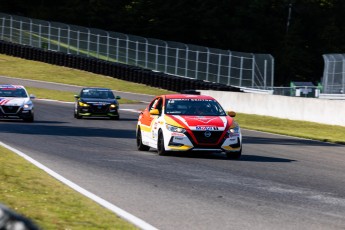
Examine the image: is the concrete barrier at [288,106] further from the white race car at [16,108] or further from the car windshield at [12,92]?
the car windshield at [12,92]

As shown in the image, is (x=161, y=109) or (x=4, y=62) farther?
(x=4, y=62)

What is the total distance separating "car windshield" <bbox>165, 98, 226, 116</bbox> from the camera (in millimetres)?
20672

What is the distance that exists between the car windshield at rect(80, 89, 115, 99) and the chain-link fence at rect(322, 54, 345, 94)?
11765 mm

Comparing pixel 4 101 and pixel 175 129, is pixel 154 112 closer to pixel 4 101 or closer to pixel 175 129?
pixel 175 129

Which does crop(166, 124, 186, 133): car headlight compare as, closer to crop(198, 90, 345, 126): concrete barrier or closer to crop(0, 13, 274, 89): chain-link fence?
crop(198, 90, 345, 126): concrete barrier

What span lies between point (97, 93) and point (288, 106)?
7.96 meters

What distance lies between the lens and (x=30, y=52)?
239 feet

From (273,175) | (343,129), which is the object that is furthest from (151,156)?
(343,129)

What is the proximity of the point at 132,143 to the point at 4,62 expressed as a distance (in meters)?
51.1

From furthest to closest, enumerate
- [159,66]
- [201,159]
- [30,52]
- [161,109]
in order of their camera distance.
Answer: [30,52], [159,66], [161,109], [201,159]

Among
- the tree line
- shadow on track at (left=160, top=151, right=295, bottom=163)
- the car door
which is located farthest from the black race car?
the tree line

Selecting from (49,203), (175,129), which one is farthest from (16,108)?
(49,203)

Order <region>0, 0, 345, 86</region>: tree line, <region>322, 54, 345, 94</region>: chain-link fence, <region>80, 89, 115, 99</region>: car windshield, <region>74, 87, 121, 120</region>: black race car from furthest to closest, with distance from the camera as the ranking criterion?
1. <region>0, 0, 345, 86</region>: tree line
2. <region>322, 54, 345, 94</region>: chain-link fence
3. <region>80, 89, 115, 99</region>: car windshield
4. <region>74, 87, 121, 120</region>: black race car

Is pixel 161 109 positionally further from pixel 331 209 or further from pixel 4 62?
pixel 4 62
